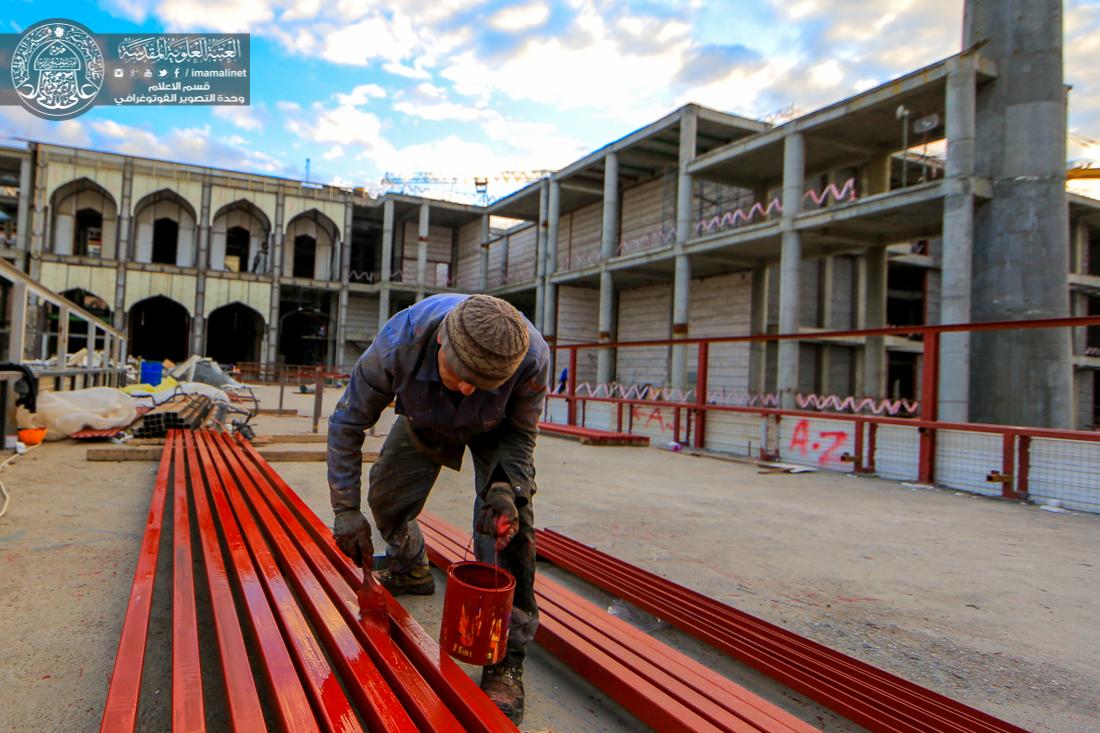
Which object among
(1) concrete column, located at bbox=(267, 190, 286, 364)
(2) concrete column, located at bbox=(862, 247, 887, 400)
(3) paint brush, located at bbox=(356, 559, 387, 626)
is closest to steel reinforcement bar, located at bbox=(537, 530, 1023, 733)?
(3) paint brush, located at bbox=(356, 559, 387, 626)

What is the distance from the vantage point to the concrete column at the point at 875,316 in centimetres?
1833

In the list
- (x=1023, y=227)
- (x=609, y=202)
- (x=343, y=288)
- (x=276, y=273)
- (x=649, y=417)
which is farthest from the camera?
(x=343, y=288)

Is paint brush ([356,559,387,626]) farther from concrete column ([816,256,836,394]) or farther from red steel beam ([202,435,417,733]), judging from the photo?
concrete column ([816,256,836,394])

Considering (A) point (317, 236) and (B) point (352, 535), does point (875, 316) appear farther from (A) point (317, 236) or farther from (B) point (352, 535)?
(A) point (317, 236)

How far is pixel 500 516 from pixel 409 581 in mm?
1347

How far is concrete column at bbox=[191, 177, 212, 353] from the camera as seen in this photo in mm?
29969

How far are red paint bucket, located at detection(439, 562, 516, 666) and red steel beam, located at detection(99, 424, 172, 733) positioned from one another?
0.89 meters

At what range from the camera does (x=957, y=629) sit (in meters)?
3.09

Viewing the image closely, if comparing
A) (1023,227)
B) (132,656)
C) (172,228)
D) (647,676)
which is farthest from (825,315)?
(172,228)

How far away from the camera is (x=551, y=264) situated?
1040 inches

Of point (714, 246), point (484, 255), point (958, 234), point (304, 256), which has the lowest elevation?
point (958, 234)

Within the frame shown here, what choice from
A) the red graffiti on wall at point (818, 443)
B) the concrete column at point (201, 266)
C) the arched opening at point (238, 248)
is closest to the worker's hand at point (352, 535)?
the red graffiti on wall at point (818, 443)

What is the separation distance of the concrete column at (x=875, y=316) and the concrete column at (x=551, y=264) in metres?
11.8

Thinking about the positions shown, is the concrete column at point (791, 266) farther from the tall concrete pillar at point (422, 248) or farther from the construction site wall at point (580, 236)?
the tall concrete pillar at point (422, 248)
